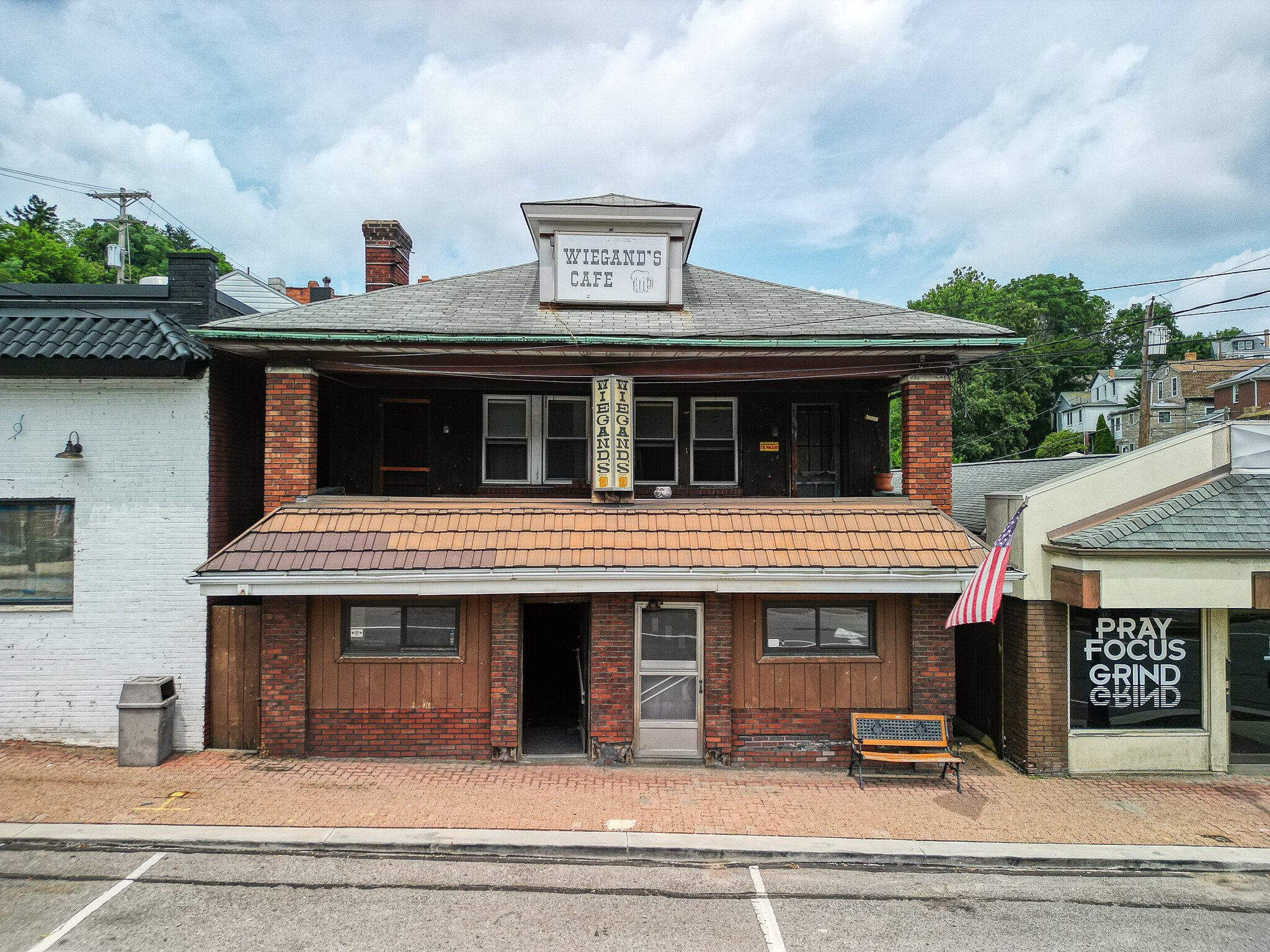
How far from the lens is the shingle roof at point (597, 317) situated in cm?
936

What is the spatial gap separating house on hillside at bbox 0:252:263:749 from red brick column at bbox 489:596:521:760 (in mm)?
4015

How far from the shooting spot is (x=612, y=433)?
30.6 feet

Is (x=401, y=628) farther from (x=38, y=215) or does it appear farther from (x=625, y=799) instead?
(x=38, y=215)

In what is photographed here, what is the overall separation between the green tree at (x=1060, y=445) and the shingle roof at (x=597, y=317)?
103 ft

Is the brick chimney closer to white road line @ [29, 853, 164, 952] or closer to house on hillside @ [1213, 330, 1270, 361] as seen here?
white road line @ [29, 853, 164, 952]

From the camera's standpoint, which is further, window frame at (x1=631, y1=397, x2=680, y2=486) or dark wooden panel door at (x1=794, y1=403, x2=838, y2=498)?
dark wooden panel door at (x1=794, y1=403, x2=838, y2=498)

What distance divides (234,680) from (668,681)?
19.7ft

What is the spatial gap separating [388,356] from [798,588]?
655 cm

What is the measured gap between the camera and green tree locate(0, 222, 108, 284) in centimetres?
3447

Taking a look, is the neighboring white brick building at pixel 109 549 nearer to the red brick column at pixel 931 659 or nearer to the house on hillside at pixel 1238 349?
the red brick column at pixel 931 659

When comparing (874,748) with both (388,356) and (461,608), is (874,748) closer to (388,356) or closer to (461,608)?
(461,608)

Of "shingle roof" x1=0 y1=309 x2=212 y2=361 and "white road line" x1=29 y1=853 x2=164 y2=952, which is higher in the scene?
"shingle roof" x1=0 y1=309 x2=212 y2=361

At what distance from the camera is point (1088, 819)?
7754 millimetres

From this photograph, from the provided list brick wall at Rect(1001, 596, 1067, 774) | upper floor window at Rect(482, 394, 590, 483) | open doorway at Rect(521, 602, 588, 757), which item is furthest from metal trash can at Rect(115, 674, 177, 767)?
brick wall at Rect(1001, 596, 1067, 774)
